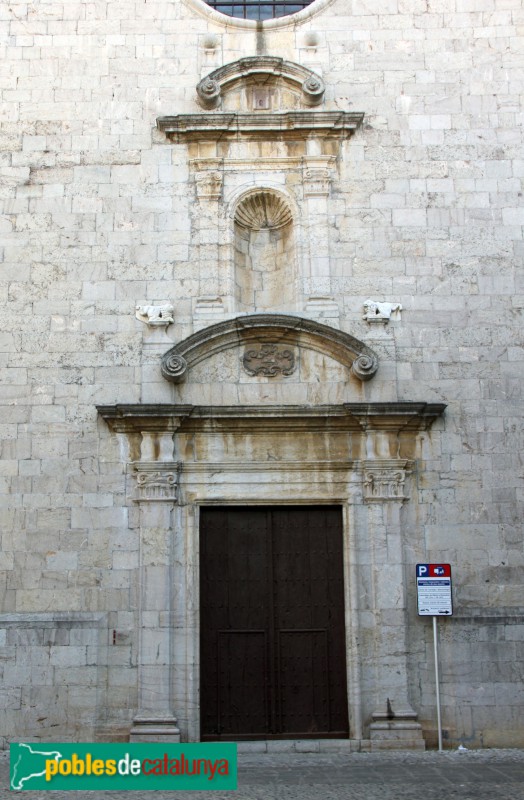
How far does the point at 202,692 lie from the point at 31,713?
76.4 inches

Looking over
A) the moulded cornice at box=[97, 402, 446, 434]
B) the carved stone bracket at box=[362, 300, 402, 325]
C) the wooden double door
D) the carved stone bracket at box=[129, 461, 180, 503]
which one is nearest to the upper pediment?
the carved stone bracket at box=[362, 300, 402, 325]

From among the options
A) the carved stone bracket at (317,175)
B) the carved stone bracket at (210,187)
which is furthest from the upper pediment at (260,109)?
the carved stone bracket at (210,187)

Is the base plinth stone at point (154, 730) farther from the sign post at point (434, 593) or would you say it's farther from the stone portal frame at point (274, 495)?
the sign post at point (434, 593)

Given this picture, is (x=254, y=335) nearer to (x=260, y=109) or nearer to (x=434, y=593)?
(x=260, y=109)

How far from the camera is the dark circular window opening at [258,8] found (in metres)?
14.7

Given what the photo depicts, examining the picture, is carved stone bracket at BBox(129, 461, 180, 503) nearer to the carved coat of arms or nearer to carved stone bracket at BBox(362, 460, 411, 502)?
the carved coat of arms

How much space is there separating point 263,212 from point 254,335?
6.13 ft

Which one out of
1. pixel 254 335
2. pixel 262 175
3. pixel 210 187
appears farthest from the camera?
pixel 262 175

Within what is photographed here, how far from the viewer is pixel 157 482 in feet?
41.7

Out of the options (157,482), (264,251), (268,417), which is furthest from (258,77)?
(157,482)

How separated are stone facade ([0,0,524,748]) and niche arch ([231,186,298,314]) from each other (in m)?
0.03

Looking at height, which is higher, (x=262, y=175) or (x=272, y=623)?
(x=262, y=175)

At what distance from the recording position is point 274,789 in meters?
9.99

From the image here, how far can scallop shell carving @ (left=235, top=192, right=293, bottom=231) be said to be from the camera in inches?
544
